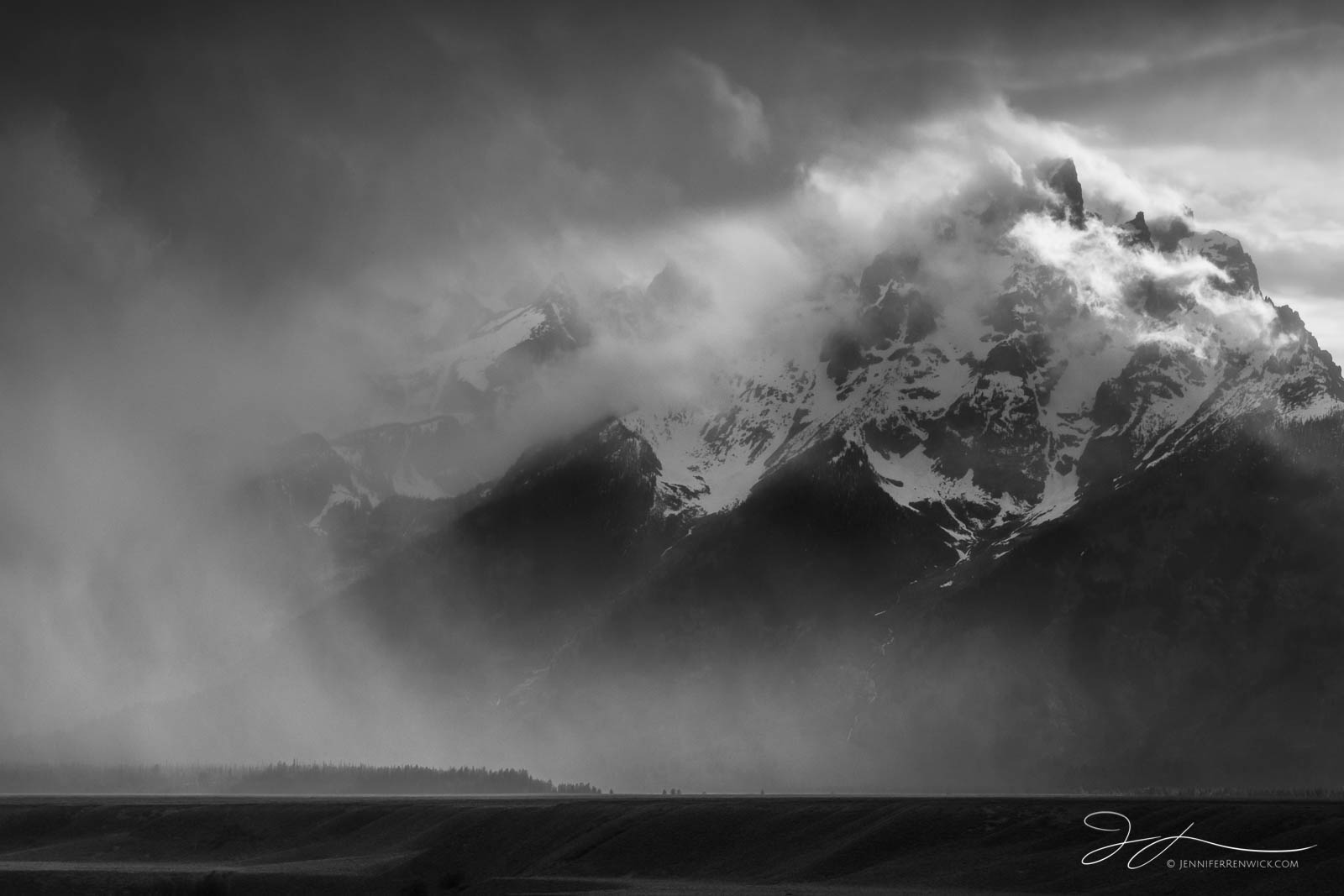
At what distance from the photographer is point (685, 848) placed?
157m

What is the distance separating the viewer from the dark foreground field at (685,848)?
418 feet

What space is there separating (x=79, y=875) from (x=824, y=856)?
71.9m

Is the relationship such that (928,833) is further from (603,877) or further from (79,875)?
(79,875)

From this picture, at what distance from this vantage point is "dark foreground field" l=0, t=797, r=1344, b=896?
418 feet

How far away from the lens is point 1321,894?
112938 mm
